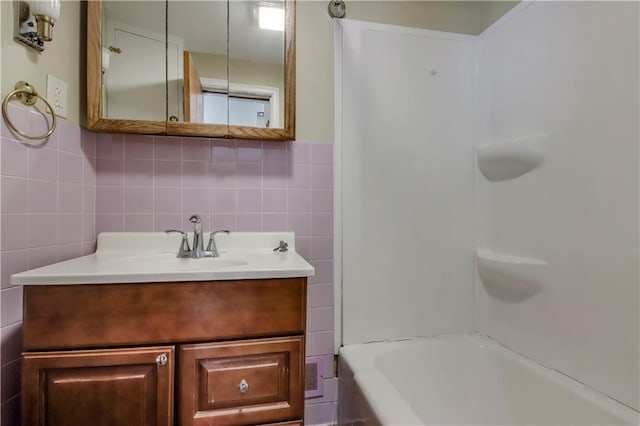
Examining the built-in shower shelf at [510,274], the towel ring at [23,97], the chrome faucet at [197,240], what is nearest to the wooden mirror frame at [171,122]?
the towel ring at [23,97]

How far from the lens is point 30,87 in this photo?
0.94m

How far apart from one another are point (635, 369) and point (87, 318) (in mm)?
1549

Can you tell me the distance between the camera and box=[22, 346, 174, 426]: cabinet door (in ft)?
2.64

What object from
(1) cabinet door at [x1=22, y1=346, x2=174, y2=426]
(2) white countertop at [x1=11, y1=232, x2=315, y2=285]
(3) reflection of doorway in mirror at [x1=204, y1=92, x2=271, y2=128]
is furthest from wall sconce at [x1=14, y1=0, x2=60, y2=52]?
(1) cabinet door at [x1=22, y1=346, x2=174, y2=426]

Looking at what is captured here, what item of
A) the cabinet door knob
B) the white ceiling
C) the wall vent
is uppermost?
the white ceiling

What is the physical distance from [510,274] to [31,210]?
1.76 metres

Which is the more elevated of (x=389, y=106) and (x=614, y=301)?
(x=389, y=106)

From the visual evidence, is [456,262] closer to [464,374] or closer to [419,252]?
[419,252]

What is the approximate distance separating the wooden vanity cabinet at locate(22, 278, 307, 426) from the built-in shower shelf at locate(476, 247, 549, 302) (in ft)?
3.15

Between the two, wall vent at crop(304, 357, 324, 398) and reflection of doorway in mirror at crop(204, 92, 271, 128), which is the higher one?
reflection of doorway in mirror at crop(204, 92, 271, 128)

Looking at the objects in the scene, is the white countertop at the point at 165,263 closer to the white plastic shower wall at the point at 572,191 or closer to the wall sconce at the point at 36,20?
the wall sconce at the point at 36,20

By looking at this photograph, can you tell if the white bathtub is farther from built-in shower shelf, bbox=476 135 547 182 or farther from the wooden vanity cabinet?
built-in shower shelf, bbox=476 135 547 182

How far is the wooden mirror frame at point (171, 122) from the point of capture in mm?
1176

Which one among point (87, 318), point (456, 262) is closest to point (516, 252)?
point (456, 262)
